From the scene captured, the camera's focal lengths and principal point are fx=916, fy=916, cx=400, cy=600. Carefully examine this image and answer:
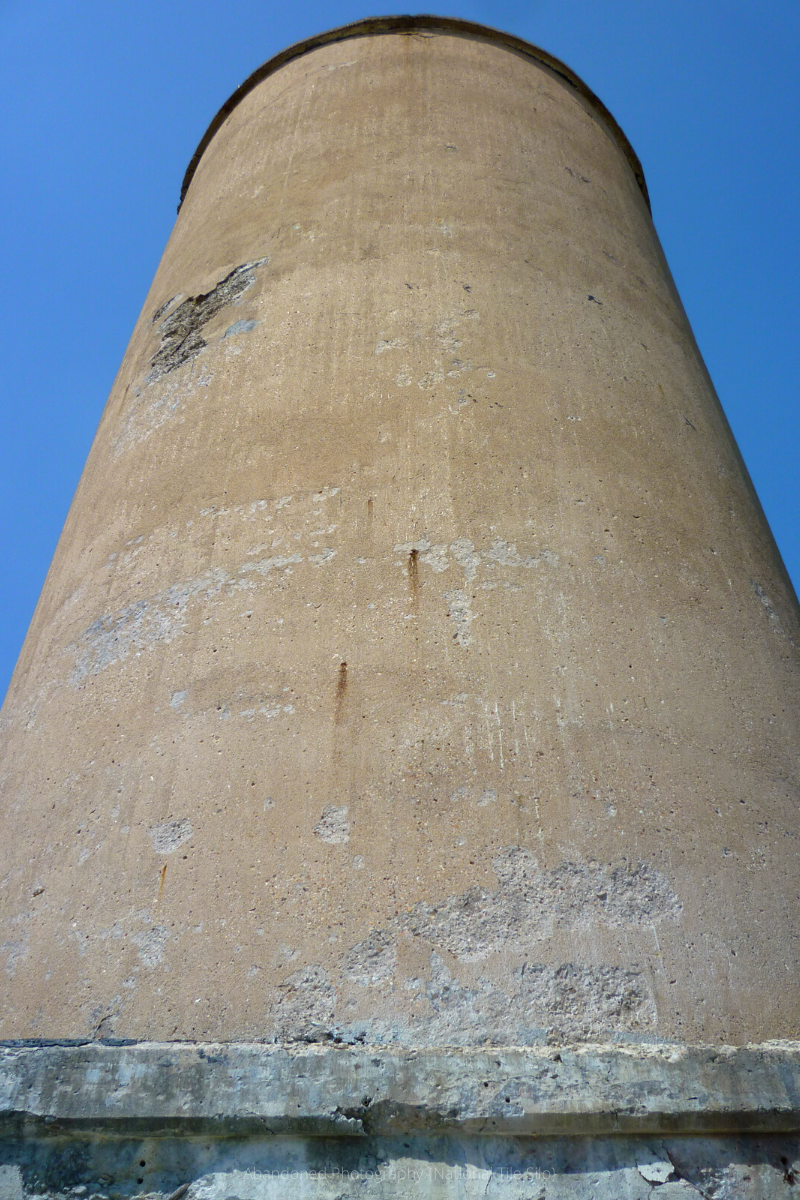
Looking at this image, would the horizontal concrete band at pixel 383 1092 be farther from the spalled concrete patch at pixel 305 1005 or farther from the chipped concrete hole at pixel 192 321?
the chipped concrete hole at pixel 192 321

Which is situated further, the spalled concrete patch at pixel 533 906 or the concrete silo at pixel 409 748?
the spalled concrete patch at pixel 533 906

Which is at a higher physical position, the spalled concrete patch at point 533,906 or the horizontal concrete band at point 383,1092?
the spalled concrete patch at point 533,906

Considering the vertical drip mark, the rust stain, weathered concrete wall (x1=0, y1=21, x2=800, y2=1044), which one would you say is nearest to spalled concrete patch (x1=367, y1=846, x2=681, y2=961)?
weathered concrete wall (x1=0, y1=21, x2=800, y2=1044)

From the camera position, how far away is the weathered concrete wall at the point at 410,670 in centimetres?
197

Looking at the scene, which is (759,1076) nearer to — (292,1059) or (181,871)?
(292,1059)

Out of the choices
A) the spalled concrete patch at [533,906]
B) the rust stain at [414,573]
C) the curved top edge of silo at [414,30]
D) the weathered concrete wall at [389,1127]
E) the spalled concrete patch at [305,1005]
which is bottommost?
the weathered concrete wall at [389,1127]

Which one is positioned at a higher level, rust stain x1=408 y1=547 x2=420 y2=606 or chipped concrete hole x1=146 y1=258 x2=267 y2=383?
chipped concrete hole x1=146 y1=258 x2=267 y2=383

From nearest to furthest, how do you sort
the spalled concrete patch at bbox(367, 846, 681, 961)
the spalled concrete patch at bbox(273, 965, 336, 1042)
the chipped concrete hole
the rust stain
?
the spalled concrete patch at bbox(273, 965, 336, 1042), the spalled concrete patch at bbox(367, 846, 681, 961), the rust stain, the chipped concrete hole

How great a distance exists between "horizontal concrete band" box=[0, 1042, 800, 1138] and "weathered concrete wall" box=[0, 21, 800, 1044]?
14cm

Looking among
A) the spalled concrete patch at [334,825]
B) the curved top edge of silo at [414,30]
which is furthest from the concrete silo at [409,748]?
the curved top edge of silo at [414,30]

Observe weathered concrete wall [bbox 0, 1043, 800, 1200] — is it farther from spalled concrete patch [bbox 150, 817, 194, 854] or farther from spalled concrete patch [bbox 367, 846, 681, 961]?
spalled concrete patch [bbox 150, 817, 194, 854]

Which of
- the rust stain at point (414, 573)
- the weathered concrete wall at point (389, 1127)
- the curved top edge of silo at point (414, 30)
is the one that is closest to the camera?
the weathered concrete wall at point (389, 1127)

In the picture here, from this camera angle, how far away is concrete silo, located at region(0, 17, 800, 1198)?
5.54 feet

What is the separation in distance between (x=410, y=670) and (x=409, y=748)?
216mm
